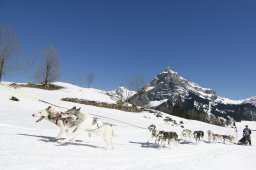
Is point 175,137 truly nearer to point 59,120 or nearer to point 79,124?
point 59,120

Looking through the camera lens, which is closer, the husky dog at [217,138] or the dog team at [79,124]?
the dog team at [79,124]

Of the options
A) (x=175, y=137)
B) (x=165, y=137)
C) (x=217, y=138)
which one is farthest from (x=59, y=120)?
(x=217, y=138)

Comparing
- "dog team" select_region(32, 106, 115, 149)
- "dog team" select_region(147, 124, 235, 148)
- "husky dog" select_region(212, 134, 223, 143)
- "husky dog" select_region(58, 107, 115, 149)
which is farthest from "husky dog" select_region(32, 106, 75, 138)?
"husky dog" select_region(212, 134, 223, 143)

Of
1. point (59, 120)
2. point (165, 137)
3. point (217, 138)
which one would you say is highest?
point (217, 138)

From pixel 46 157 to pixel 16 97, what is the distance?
1017 inches

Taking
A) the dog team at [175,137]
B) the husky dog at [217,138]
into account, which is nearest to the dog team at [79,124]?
the dog team at [175,137]

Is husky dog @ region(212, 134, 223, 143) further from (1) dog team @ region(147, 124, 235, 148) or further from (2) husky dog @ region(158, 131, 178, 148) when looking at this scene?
(2) husky dog @ region(158, 131, 178, 148)

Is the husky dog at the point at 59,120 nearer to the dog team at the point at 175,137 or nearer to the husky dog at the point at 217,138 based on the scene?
the dog team at the point at 175,137

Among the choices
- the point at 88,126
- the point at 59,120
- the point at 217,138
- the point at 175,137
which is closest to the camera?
the point at 88,126

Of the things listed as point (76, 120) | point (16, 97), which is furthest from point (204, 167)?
point (16, 97)

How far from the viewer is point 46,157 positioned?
922 cm

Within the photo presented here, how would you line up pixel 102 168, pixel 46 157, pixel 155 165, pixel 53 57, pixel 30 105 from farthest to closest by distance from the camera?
pixel 53 57 < pixel 30 105 < pixel 155 165 < pixel 46 157 < pixel 102 168

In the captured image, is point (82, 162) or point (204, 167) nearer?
point (82, 162)

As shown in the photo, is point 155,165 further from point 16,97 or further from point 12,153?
point 16,97
